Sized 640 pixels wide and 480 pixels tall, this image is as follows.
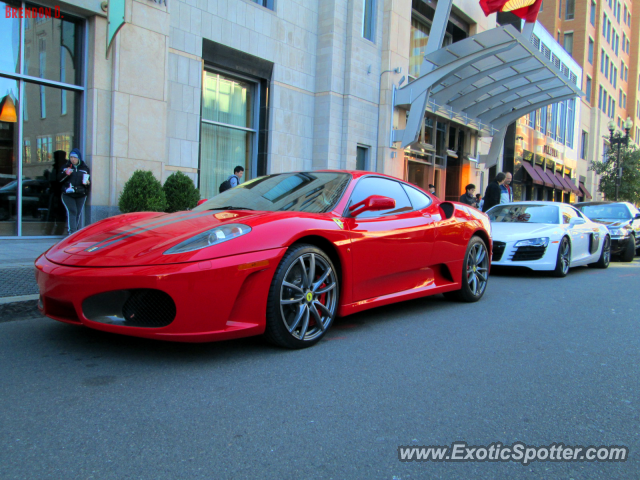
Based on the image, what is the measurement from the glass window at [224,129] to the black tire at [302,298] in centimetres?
930

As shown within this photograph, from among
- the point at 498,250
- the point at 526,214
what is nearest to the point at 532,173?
the point at 526,214

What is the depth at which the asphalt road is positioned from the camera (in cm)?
206

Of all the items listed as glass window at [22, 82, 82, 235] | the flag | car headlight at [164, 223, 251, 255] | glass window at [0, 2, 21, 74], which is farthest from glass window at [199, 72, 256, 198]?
car headlight at [164, 223, 251, 255]

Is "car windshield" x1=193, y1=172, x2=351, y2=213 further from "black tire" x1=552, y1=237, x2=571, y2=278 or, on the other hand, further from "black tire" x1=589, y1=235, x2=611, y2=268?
"black tire" x1=589, y1=235, x2=611, y2=268

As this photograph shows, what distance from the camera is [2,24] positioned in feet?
29.1

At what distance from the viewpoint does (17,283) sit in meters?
4.91

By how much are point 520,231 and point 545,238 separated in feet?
1.28

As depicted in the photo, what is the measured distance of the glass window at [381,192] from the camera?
4.33 metres

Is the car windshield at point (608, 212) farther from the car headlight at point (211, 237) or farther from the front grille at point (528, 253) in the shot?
the car headlight at point (211, 237)

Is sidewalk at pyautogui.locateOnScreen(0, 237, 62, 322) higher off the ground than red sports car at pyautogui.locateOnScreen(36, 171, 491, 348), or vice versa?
red sports car at pyautogui.locateOnScreen(36, 171, 491, 348)

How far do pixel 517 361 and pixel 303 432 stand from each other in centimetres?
184

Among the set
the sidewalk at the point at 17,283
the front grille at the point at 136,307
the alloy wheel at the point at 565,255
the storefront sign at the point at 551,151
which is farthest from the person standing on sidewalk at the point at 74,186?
the storefront sign at the point at 551,151

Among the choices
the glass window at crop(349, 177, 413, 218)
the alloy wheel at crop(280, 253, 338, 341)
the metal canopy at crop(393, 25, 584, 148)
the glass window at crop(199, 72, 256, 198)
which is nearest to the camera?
the alloy wheel at crop(280, 253, 338, 341)

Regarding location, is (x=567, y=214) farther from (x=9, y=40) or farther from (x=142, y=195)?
(x=9, y=40)
